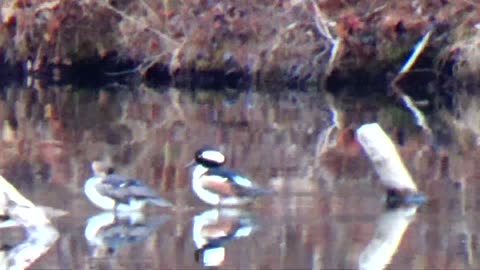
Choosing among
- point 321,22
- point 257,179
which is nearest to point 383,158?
point 257,179

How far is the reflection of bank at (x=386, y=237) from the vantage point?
9.09m

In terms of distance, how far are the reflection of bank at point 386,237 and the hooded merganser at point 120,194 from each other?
1.62 m

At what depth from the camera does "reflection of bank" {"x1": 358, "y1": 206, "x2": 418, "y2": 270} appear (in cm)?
909

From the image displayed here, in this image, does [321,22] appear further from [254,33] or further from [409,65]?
[409,65]

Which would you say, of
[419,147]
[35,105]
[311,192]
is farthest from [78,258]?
[35,105]

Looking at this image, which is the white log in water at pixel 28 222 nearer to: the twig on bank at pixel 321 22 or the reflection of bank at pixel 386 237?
the reflection of bank at pixel 386 237

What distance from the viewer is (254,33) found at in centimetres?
2380

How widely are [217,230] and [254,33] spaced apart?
542 inches

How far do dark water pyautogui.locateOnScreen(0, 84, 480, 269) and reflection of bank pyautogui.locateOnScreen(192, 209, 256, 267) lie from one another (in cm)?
1

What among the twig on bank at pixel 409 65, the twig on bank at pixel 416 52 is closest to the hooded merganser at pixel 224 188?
the twig on bank at pixel 409 65

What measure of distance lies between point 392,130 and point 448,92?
6639 mm

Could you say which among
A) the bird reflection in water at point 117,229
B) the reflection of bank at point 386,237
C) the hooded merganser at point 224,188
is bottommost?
the bird reflection in water at point 117,229

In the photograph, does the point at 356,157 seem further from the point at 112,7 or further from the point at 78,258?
the point at 112,7

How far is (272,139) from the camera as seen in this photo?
16.2 metres
